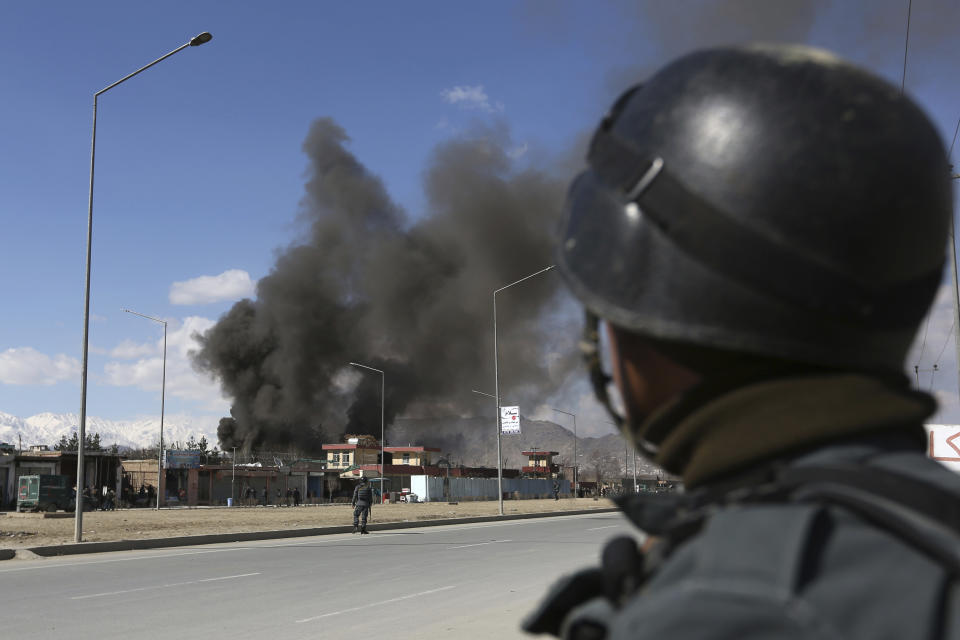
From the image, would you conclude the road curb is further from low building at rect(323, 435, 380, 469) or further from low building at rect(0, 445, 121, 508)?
low building at rect(323, 435, 380, 469)

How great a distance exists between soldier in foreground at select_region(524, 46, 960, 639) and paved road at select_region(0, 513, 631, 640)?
7098 mm

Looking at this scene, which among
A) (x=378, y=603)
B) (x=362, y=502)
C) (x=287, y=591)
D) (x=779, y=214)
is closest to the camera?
(x=779, y=214)

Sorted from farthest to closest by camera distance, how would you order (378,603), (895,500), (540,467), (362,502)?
(540,467)
(362,502)
(378,603)
(895,500)

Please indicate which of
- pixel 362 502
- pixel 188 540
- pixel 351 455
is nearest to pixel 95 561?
pixel 188 540

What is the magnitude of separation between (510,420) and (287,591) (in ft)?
117

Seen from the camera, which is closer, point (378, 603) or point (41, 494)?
point (378, 603)

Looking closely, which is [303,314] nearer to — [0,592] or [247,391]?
[247,391]

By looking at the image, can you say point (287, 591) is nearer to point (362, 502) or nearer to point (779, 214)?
point (779, 214)

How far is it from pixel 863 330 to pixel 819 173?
15cm

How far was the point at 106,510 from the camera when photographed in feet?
143

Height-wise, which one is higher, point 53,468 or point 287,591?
point 53,468

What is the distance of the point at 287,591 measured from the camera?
1071 centimetres

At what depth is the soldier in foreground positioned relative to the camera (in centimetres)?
76

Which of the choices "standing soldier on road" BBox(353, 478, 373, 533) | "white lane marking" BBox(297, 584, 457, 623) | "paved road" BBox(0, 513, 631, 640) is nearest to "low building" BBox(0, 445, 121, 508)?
"standing soldier on road" BBox(353, 478, 373, 533)
